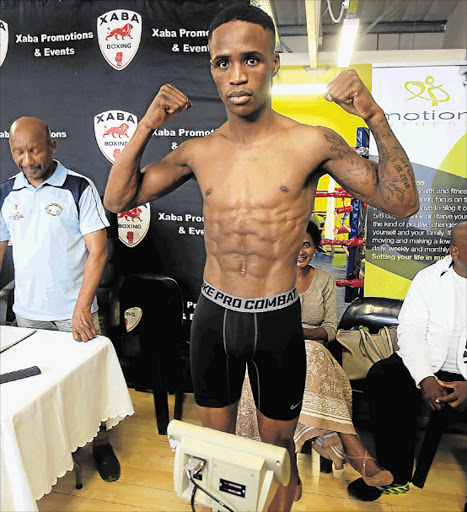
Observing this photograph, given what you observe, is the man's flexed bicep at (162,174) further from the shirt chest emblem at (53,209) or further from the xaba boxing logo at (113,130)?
the xaba boxing logo at (113,130)

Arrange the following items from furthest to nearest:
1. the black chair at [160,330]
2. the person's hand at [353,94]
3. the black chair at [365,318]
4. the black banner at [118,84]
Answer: the black banner at [118,84] < the black chair at [160,330] < the black chair at [365,318] < the person's hand at [353,94]

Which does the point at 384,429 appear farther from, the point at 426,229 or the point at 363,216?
the point at 363,216

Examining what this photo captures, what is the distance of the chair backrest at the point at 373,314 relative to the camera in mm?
2986

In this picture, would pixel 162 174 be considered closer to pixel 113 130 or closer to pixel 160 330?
pixel 160 330

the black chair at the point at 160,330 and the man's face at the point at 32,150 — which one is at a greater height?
the man's face at the point at 32,150

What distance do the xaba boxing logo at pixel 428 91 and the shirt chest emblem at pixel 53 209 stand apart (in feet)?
7.95

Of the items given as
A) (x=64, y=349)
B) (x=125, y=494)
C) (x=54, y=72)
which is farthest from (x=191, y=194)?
(x=125, y=494)

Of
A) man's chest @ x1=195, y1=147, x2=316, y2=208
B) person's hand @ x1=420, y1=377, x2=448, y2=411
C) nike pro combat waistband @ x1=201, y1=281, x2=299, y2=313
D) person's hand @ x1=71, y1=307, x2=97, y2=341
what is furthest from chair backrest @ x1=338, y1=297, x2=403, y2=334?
man's chest @ x1=195, y1=147, x2=316, y2=208

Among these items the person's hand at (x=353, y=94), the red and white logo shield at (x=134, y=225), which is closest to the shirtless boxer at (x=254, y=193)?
the person's hand at (x=353, y=94)

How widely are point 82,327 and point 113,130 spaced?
5.87ft

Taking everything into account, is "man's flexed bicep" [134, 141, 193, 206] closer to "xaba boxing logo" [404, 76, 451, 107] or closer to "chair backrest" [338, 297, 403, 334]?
"chair backrest" [338, 297, 403, 334]

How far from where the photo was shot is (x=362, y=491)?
2256 mm

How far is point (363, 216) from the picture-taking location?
369 cm

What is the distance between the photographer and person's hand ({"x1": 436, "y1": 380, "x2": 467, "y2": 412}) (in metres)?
2.20
